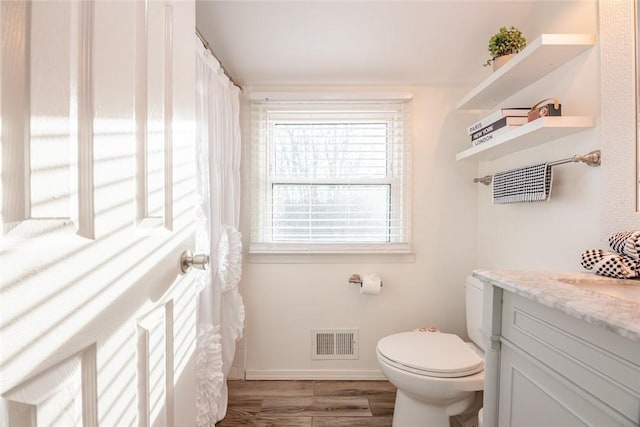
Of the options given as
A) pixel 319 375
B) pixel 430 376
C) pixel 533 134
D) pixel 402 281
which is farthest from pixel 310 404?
pixel 533 134

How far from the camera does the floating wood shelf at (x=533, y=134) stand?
1.12m

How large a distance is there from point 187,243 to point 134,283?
256mm

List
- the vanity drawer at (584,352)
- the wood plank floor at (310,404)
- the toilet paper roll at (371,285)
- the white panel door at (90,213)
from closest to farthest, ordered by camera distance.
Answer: the white panel door at (90,213) < the vanity drawer at (584,352) < the wood plank floor at (310,404) < the toilet paper roll at (371,285)

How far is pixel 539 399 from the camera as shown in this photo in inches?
28.1

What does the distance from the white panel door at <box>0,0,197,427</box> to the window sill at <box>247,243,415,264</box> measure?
1.20 metres

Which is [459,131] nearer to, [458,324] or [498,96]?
[498,96]

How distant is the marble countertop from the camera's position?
52cm

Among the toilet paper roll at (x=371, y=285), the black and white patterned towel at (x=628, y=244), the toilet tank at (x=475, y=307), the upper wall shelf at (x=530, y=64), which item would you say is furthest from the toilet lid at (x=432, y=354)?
the upper wall shelf at (x=530, y=64)

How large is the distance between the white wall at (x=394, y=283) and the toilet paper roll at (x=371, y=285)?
0.30ft

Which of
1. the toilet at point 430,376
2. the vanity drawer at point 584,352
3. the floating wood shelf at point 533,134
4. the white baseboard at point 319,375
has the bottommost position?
the white baseboard at point 319,375

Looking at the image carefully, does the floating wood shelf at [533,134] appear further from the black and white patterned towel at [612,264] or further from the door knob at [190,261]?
the door knob at [190,261]

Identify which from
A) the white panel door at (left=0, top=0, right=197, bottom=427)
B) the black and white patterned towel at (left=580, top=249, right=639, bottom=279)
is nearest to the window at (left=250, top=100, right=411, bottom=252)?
the black and white patterned towel at (left=580, top=249, right=639, bottom=279)

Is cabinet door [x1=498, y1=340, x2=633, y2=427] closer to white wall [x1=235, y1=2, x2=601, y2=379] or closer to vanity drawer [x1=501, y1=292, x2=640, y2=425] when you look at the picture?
vanity drawer [x1=501, y1=292, x2=640, y2=425]

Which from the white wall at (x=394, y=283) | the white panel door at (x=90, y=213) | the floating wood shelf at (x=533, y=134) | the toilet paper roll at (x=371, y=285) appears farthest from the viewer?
the white wall at (x=394, y=283)
